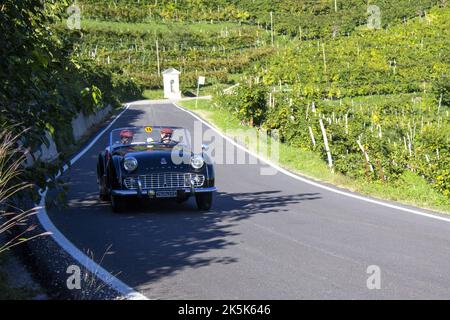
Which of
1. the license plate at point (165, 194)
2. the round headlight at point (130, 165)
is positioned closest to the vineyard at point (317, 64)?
the license plate at point (165, 194)

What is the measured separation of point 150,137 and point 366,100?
49548mm

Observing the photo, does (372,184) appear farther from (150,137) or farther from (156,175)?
(156,175)

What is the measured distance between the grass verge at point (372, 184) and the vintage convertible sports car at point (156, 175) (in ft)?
13.5

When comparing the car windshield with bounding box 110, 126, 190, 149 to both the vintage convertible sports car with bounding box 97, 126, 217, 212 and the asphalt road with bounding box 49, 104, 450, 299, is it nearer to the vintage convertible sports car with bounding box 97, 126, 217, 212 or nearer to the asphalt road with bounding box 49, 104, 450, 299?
the vintage convertible sports car with bounding box 97, 126, 217, 212

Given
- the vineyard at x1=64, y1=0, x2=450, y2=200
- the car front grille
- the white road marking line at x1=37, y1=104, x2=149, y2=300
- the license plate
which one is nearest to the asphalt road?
the white road marking line at x1=37, y1=104, x2=149, y2=300

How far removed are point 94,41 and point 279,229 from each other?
9665 cm

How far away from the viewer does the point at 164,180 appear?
1080 centimetres

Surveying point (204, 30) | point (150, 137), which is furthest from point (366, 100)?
point (204, 30)

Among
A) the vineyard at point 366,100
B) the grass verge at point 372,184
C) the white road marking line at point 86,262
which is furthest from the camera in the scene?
the vineyard at point 366,100

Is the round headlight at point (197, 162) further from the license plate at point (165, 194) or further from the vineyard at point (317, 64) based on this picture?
the vineyard at point (317, 64)

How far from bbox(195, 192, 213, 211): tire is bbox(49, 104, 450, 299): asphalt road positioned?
135mm

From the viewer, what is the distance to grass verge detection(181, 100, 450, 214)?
1253cm

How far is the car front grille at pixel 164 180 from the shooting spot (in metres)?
10.6
